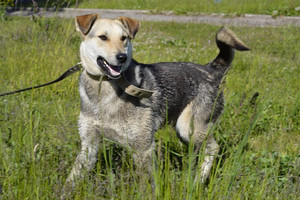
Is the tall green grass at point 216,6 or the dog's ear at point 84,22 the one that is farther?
the tall green grass at point 216,6

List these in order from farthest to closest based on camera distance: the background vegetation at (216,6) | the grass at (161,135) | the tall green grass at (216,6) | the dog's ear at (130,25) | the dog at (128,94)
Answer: the tall green grass at (216,6), the background vegetation at (216,6), the dog's ear at (130,25), the dog at (128,94), the grass at (161,135)

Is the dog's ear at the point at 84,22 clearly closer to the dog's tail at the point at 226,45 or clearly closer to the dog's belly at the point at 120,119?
the dog's belly at the point at 120,119

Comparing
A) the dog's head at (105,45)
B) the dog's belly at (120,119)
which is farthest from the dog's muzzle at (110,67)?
the dog's belly at (120,119)

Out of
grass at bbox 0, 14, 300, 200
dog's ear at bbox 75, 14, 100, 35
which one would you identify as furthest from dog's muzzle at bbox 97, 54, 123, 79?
grass at bbox 0, 14, 300, 200

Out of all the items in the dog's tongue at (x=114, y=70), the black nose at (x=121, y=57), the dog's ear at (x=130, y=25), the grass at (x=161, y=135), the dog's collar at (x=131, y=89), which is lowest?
the grass at (x=161, y=135)

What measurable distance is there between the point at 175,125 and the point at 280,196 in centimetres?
159

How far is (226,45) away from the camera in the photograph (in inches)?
156

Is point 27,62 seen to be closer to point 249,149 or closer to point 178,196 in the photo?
point 249,149

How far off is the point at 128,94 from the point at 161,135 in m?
0.87

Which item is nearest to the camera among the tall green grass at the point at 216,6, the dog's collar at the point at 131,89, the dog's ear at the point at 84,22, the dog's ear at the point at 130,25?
the dog's collar at the point at 131,89

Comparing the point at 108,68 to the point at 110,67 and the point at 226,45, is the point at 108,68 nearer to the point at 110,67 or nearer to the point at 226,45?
the point at 110,67

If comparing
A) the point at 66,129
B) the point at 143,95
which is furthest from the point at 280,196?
the point at 66,129

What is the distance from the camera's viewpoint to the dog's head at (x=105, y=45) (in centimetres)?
322

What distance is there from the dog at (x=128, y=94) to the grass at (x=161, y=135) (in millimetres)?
177
